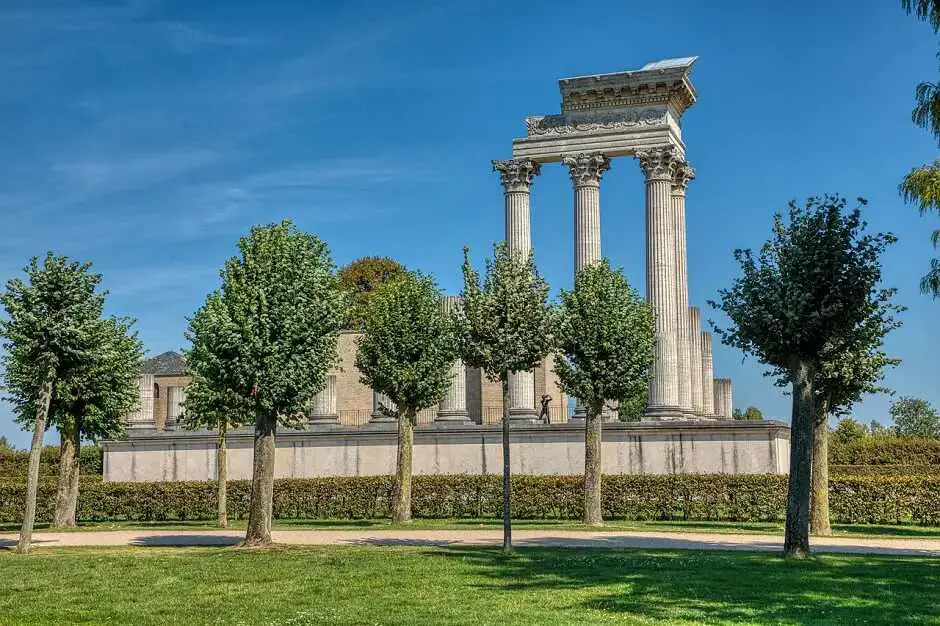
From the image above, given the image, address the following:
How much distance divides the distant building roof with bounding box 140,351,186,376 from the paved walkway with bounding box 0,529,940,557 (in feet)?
147

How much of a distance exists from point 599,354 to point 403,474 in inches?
290

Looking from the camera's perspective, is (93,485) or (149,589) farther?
(93,485)

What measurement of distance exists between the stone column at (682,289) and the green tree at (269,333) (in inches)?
864

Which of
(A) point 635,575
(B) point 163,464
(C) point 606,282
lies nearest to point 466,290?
(A) point 635,575

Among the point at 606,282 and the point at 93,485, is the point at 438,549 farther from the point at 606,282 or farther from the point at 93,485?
the point at 93,485

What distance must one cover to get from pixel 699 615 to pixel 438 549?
10.1 meters

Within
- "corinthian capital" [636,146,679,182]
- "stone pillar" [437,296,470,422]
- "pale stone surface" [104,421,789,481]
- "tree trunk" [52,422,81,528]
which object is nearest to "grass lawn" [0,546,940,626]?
"tree trunk" [52,422,81,528]

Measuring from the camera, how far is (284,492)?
40.0 meters

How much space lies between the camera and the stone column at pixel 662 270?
146 feet

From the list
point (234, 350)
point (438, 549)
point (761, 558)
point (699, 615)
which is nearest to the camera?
point (699, 615)

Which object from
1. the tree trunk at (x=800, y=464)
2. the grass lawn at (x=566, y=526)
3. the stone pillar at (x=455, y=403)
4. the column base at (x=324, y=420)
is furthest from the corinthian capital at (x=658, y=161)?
the tree trunk at (x=800, y=464)

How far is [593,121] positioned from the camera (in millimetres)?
47500

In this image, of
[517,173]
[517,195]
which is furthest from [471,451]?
[517,173]

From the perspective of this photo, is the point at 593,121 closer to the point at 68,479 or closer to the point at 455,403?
the point at 455,403
